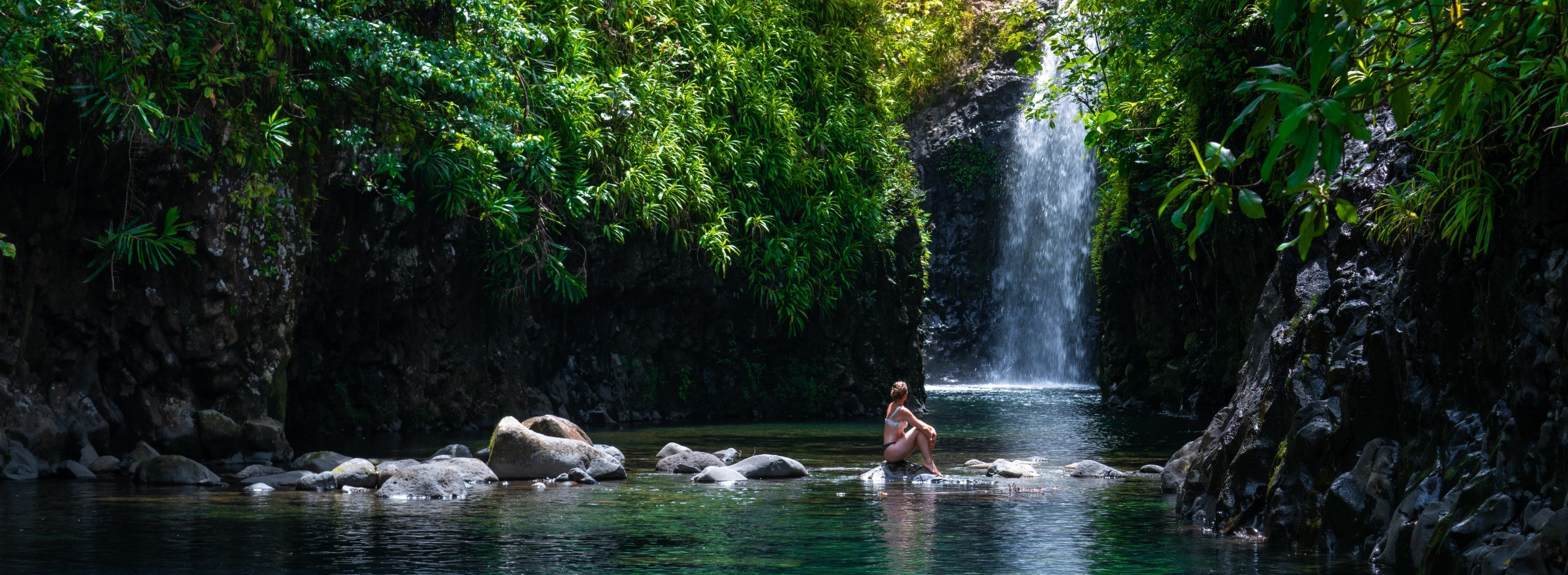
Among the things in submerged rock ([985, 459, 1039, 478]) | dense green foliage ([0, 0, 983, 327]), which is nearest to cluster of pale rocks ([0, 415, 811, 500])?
submerged rock ([985, 459, 1039, 478])

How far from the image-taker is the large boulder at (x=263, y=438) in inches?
542

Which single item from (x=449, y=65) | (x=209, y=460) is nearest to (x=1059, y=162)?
(x=449, y=65)

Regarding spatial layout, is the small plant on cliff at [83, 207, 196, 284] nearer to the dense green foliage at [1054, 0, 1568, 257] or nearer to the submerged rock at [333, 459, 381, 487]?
the submerged rock at [333, 459, 381, 487]

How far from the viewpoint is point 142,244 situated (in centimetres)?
1274

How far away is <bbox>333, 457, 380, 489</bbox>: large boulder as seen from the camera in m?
12.0

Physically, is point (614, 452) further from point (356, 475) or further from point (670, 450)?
point (356, 475)

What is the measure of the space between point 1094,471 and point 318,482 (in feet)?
24.3

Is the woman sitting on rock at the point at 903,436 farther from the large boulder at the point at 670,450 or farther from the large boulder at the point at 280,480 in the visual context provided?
the large boulder at the point at 280,480

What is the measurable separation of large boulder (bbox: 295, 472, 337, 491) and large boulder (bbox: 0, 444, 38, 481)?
2.39m

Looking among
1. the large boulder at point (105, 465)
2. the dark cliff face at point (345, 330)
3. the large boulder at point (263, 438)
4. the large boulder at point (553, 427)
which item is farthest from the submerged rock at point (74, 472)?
the large boulder at point (553, 427)

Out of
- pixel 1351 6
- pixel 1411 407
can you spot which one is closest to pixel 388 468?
pixel 1411 407

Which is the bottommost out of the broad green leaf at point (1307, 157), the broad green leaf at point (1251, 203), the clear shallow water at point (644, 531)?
the clear shallow water at point (644, 531)

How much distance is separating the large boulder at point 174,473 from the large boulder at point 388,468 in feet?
4.59

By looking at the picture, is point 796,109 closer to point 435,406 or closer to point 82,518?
point 435,406
